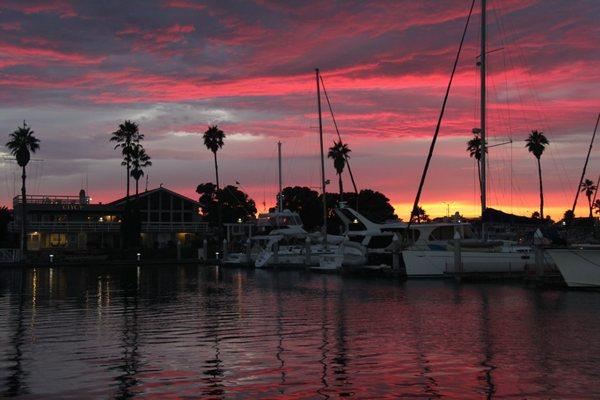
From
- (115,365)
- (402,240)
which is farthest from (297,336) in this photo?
(402,240)

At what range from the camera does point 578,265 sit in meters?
36.8

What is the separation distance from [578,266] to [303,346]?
23.0m

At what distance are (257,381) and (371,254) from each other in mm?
44489

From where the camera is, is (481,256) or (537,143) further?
(537,143)

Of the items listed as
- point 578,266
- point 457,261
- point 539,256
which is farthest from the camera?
point 457,261

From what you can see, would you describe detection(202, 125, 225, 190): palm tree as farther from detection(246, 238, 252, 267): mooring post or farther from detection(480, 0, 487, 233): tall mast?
detection(480, 0, 487, 233): tall mast

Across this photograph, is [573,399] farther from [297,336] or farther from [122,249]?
[122,249]

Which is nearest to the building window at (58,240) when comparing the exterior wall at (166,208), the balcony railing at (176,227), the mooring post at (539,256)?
the balcony railing at (176,227)

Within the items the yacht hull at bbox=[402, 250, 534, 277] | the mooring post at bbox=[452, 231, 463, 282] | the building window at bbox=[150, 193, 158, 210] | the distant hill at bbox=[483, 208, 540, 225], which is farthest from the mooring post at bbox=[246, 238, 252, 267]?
the distant hill at bbox=[483, 208, 540, 225]

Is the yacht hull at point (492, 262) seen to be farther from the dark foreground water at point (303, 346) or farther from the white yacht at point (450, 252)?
the dark foreground water at point (303, 346)

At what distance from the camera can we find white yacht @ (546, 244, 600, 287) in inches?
1416

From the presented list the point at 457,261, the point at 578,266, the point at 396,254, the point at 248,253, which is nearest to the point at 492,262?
the point at 457,261

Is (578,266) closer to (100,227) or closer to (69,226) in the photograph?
(100,227)

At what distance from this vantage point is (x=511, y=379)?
1437cm
